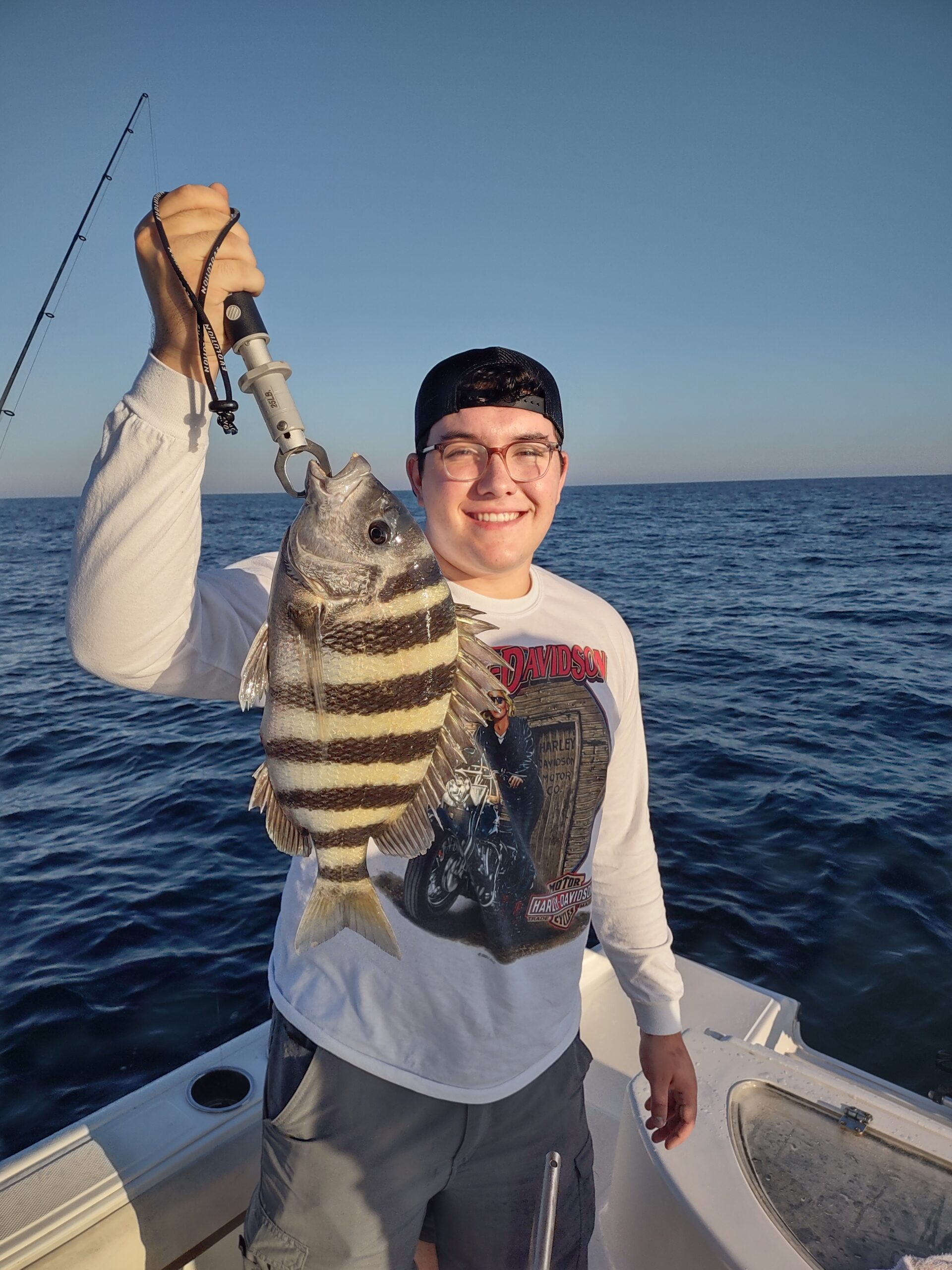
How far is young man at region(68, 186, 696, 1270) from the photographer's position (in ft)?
5.22

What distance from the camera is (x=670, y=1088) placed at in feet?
8.78

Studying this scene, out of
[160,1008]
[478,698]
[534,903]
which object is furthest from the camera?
[160,1008]

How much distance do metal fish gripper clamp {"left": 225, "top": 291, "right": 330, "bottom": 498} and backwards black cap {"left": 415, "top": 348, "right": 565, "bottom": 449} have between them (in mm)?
810

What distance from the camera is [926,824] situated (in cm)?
870

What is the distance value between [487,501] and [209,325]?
3.21 ft

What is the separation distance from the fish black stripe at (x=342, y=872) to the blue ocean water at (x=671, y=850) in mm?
4955

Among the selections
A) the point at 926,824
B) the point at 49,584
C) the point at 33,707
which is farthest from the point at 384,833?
the point at 49,584

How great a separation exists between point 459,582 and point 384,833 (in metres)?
0.97

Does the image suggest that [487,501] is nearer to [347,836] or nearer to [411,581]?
[411,581]

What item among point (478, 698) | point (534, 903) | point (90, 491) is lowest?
point (534, 903)

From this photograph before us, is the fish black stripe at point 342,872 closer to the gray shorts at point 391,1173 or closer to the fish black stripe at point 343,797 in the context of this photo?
the fish black stripe at point 343,797

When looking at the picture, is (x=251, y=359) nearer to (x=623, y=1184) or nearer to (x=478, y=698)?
(x=478, y=698)

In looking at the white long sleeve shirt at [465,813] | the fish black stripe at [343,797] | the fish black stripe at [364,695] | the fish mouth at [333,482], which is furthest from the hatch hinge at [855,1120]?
the fish mouth at [333,482]

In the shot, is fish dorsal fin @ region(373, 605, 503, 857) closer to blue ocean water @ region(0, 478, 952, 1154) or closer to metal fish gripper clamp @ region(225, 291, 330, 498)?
metal fish gripper clamp @ region(225, 291, 330, 498)
